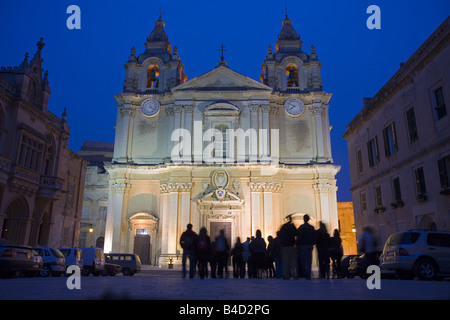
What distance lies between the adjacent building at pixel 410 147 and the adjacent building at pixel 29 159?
755 inches

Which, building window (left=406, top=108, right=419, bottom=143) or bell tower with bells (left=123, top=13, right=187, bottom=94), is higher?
bell tower with bells (left=123, top=13, right=187, bottom=94)

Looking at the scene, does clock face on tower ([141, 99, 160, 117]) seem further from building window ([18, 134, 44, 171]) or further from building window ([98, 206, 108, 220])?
building window ([98, 206, 108, 220])

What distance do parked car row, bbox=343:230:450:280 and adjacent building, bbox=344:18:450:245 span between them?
534 cm

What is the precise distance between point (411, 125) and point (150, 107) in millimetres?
19052

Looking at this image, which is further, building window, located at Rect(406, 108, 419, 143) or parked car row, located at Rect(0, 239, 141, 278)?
building window, located at Rect(406, 108, 419, 143)

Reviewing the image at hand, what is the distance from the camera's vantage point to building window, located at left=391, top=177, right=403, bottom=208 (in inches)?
786

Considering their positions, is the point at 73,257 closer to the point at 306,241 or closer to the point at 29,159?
the point at 29,159

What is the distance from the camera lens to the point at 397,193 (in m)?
20.5

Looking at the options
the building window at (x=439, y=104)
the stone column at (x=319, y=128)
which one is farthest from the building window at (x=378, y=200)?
the building window at (x=439, y=104)

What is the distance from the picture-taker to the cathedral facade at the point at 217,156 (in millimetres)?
26047

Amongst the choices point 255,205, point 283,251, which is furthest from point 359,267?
point 255,205

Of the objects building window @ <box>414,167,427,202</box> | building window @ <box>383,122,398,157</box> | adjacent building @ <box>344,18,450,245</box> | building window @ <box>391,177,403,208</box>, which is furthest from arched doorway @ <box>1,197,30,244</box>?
building window @ <box>383,122,398,157</box>

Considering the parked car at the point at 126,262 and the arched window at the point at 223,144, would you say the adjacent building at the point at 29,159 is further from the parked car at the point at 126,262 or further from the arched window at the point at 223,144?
the arched window at the point at 223,144

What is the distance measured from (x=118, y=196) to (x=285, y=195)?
12615mm
